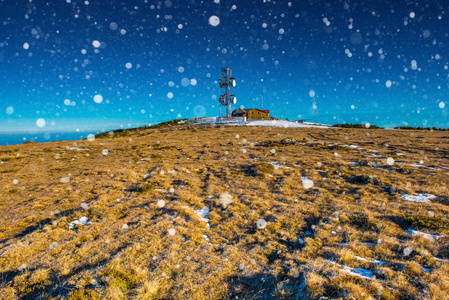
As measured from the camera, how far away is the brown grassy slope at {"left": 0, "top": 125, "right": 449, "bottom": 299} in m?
4.53

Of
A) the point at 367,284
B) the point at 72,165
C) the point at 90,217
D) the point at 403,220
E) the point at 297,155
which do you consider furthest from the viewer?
the point at 297,155

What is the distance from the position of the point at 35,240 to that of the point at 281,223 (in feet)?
26.2

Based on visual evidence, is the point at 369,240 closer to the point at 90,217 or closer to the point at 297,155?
the point at 90,217

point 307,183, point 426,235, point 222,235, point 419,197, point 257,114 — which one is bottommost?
point 222,235

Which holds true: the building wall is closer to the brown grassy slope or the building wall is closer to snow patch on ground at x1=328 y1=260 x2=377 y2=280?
the brown grassy slope

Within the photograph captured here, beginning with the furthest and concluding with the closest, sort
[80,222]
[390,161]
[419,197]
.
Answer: [390,161], [419,197], [80,222]

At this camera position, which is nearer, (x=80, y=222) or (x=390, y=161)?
(x=80, y=222)

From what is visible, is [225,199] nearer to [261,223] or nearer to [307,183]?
[261,223]

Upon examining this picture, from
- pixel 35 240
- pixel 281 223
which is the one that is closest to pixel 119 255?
pixel 35 240

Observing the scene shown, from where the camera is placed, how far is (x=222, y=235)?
6828 mm

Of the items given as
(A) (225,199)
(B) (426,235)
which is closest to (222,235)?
(A) (225,199)

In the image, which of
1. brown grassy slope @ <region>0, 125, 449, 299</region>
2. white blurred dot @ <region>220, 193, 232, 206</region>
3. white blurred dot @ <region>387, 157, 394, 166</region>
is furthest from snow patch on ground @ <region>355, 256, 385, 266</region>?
white blurred dot @ <region>387, 157, 394, 166</region>

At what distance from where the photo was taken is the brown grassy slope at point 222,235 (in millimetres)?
4531

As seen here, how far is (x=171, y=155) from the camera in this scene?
19.7 meters
